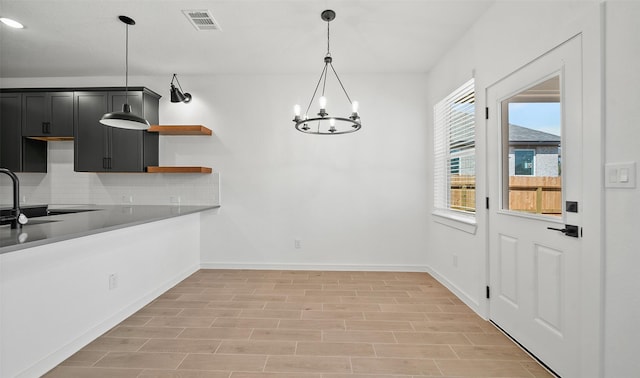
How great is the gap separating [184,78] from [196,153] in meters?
1.09

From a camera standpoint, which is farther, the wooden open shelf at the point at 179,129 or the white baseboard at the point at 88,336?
the wooden open shelf at the point at 179,129

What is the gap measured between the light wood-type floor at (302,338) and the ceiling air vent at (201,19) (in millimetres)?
2811

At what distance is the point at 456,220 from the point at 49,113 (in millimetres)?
5342

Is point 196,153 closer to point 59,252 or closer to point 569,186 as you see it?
point 59,252

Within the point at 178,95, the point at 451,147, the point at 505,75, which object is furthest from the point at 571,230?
Result: the point at 178,95

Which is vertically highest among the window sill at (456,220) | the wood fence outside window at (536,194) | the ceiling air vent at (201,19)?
the ceiling air vent at (201,19)

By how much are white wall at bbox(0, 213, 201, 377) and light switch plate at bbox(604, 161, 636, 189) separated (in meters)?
3.25

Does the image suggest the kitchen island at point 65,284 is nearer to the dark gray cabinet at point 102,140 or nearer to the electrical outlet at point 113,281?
the electrical outlet at point 113,281

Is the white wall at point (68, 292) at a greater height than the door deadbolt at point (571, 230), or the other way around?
the door deadbolt at point (571, 230)

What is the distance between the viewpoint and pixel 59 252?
6.46 ft

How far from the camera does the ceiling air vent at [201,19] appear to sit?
8.87ft

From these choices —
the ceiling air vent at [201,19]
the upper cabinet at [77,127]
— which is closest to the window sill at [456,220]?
the ceiling air vent at [201,19]

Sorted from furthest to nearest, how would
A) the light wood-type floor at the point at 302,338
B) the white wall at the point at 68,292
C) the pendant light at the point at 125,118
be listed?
the pendant light at the point at 125,118 → the light wood-type floor at the point at 302,338 → the white wall at the point at 68,292

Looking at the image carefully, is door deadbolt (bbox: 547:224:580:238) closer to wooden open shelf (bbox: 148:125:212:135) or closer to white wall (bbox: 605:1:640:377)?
white wall (bbox: 605:1:640:377)
